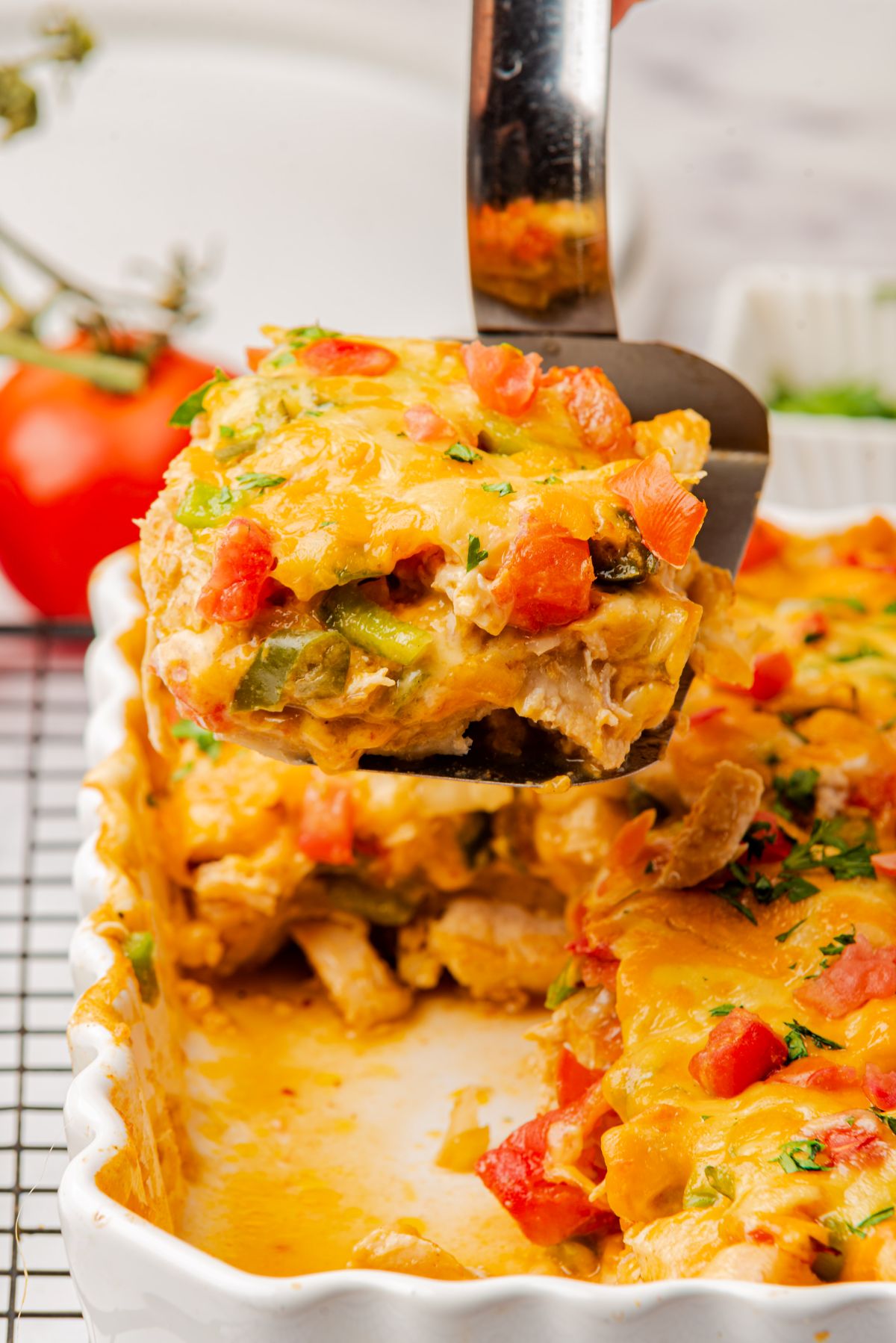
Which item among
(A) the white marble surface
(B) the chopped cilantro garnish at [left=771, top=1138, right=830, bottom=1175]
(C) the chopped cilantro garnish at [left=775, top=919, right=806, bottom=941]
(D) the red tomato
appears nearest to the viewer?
(B) the chopped cilantro garnish at [left=771, top=1138, right=830, bottom=1175]

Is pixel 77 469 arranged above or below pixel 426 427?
below

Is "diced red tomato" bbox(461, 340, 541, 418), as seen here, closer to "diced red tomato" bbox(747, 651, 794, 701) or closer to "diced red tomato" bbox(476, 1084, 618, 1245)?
"diced red tomato" bbox(747, 651, 794, 701)

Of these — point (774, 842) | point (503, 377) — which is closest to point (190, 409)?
point (503, 377)

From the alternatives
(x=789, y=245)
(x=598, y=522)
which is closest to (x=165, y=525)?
(x=598, y=522)

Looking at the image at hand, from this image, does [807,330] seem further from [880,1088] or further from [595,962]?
[880,1088]

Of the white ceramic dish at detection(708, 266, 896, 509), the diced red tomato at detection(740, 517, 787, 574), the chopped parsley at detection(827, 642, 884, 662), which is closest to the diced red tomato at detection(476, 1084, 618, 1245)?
the chopped parsley at detection(827, 642, 884, 662)
